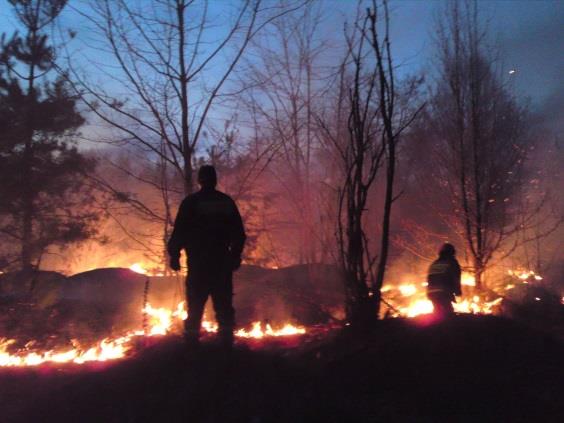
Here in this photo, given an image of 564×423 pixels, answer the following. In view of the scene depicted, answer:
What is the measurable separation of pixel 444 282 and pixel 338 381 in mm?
4216

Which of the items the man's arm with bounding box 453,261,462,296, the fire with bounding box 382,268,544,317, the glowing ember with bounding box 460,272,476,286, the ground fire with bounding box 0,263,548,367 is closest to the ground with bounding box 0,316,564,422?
the ground fire with bounding box 0,263,548,367

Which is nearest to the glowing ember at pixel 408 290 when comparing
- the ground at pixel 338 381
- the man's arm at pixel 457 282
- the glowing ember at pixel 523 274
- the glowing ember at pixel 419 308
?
the glowing ember at pixel 419 308

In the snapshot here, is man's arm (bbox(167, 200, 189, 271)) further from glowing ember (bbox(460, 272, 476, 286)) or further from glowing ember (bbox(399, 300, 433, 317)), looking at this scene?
glowing ember (bbox(460, 272, 476, 286))

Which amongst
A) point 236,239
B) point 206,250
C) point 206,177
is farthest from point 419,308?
point 206,177

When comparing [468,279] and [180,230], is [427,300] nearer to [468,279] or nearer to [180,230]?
[468,279]

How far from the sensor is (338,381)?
3922mm

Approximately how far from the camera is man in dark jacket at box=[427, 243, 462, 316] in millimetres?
7492

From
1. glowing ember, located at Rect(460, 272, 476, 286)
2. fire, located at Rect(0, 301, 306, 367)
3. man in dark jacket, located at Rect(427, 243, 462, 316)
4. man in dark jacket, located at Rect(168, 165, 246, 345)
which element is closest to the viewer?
man in dark jacket, located at Rect(168, 165, 246, 345)

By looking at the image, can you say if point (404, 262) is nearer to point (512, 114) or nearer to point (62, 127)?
point (512, 114)

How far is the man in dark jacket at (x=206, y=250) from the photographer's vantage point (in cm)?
516

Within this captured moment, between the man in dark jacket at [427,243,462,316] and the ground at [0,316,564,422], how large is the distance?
99.1 inches

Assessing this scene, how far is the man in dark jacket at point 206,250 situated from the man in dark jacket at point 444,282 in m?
3.70

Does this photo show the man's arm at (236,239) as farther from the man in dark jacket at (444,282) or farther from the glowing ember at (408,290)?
the glowing ember at (408,290)

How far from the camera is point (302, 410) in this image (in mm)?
3559
